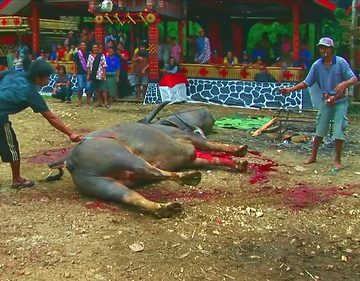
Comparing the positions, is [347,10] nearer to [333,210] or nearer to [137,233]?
[333,210]

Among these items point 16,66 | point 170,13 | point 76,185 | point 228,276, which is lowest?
point 228,276

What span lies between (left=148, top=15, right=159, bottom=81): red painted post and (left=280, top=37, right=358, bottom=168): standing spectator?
8.80 metres

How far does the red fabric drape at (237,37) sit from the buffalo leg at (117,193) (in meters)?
15.7

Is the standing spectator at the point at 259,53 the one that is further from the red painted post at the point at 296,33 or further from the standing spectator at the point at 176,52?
the standing spectator at the point at 176,52

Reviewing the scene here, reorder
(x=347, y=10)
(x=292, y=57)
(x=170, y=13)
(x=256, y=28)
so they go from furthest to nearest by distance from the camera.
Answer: (x=256, y=28)
(x=347, y=10)
(x=170, y=13)
(x=292, y=57)

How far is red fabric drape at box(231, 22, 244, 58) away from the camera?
21.5 meters

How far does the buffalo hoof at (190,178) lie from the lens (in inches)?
244

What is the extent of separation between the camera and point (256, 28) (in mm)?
26188

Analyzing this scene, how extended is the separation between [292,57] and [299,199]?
10666 mm

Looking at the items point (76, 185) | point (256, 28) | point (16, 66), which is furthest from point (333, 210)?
point (256, 28)

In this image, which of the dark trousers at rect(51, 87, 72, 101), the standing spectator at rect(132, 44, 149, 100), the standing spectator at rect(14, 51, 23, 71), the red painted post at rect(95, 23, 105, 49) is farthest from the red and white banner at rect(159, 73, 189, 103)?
the standing spectator at rect(14, 51, 23, 71)

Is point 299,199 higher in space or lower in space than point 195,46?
lower

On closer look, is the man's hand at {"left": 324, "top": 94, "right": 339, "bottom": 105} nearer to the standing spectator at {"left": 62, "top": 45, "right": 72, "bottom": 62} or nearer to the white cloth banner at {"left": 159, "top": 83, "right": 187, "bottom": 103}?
the white cloth banner at {"left": 159, "top": 83, "right": 187, "bottom": 103}

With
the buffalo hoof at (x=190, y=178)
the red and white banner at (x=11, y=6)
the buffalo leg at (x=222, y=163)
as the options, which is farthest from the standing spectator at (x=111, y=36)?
the buffalo hoof at (x=190, y=178)
